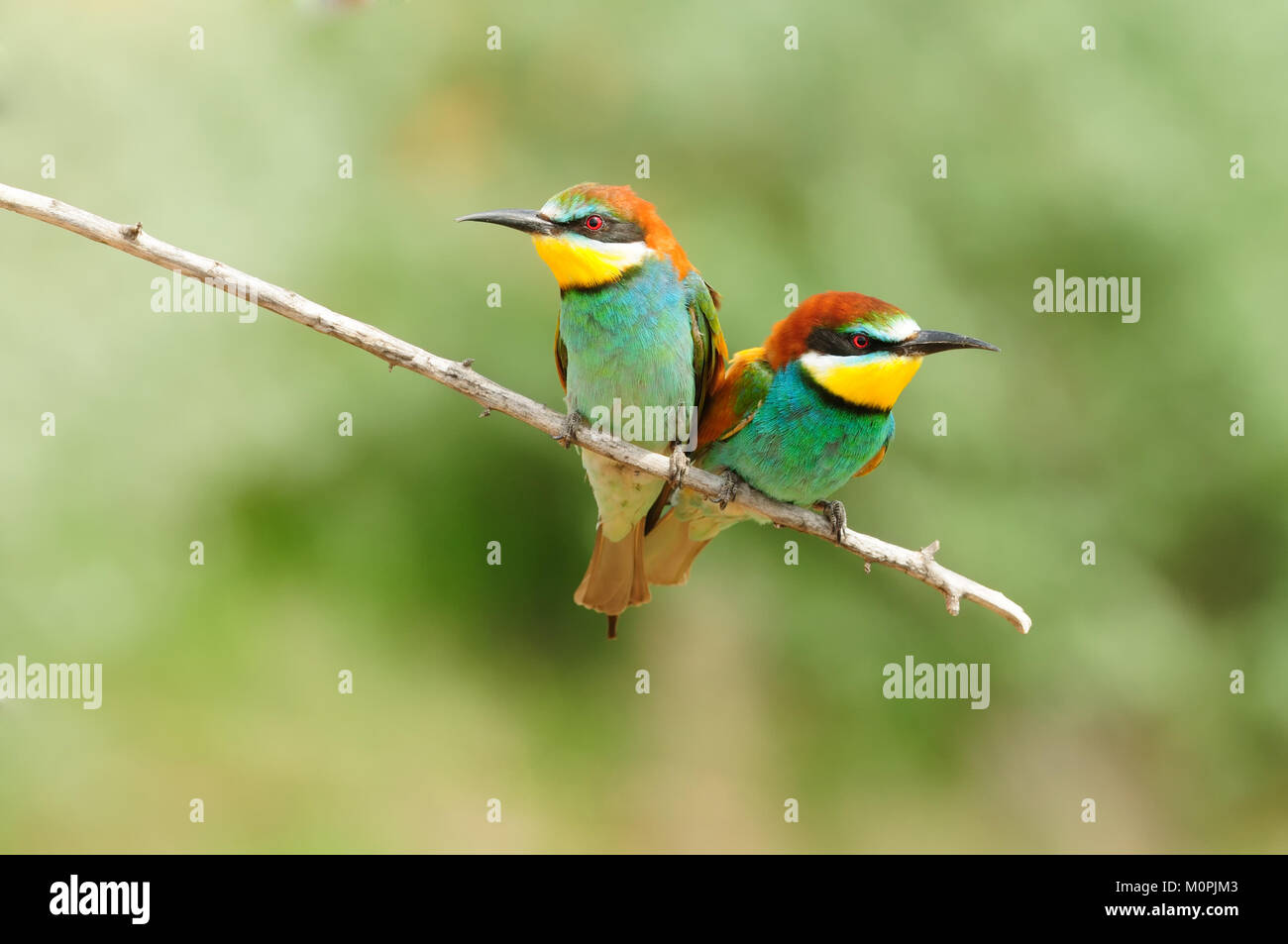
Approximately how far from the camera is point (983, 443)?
13.7 feet

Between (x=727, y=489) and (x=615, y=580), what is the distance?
1.11ft

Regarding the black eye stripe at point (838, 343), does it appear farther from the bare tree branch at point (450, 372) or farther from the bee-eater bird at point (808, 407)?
the bare tree branch at point (450, 372)

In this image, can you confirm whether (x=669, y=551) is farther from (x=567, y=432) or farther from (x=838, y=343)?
(x=838, y=343)

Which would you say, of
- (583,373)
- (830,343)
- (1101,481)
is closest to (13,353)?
(583,373)

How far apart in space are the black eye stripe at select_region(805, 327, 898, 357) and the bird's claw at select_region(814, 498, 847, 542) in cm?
35

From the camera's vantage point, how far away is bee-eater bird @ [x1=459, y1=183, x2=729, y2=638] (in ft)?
7.25

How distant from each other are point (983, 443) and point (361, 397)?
89.9 inches

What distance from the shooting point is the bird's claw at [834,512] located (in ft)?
7.86

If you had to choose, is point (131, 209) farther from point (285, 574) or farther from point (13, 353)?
point (285, 574)

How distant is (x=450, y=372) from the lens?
220 centimetres

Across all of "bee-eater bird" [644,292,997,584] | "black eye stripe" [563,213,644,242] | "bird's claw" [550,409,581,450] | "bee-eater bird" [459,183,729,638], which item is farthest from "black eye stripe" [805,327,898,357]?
"bird's claw" [550,409,581,450]

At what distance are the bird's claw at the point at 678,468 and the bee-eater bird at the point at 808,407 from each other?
142 millimetres

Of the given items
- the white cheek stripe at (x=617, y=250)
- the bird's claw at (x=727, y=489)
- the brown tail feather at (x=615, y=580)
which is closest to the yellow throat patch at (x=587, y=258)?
the white cheek stripe at (x=617, y=250)

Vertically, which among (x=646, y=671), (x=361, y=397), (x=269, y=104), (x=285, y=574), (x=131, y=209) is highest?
(x=269, y=104)
